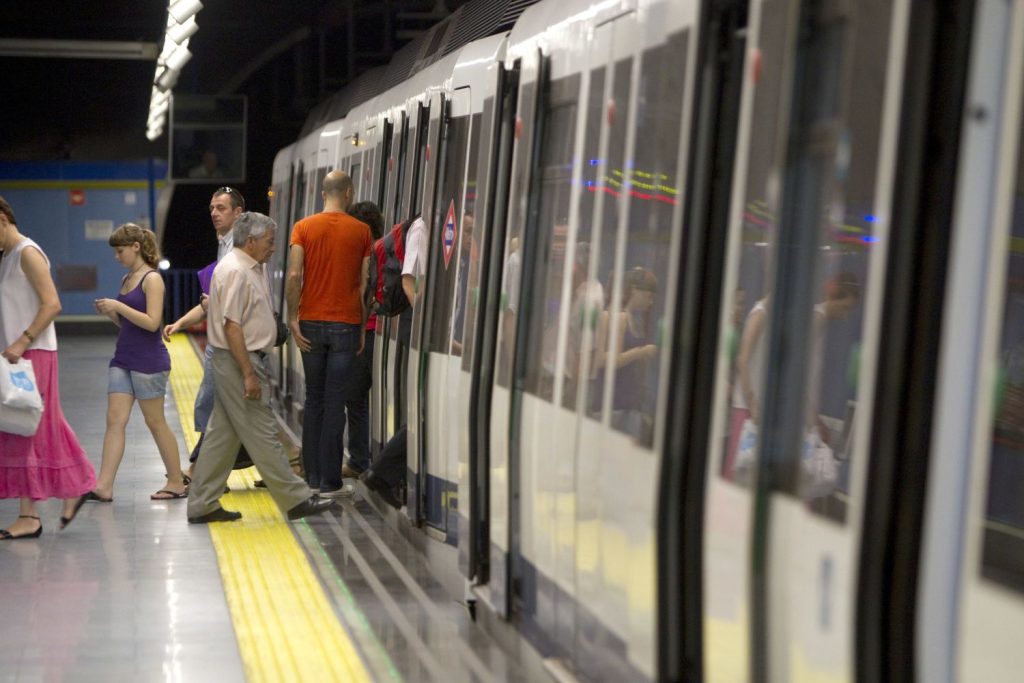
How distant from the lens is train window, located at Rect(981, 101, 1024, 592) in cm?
377

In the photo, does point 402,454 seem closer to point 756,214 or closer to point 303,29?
point 756,214

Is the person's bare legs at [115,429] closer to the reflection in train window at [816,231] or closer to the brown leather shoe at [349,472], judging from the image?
the brown leather shoe at [349,472]

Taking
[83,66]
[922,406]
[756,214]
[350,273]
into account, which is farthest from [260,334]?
[83,66]

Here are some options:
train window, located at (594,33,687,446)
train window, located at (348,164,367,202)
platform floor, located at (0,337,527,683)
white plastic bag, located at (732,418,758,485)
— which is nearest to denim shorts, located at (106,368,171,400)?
platform floor, located at (0,337,527,683)

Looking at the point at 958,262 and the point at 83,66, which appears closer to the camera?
the point at 958,262

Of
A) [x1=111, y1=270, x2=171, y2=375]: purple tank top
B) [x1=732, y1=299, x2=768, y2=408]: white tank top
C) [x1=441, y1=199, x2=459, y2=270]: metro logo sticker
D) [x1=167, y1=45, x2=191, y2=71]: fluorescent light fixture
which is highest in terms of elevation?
[x1=167, y1=45, x2=191, y2=71]: fluorescent light fixture

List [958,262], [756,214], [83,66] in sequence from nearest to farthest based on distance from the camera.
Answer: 1. [958,262]
2. [756,214]
3. [83,66]

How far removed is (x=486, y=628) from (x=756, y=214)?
321 cm

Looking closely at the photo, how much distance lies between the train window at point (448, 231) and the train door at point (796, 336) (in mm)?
3824

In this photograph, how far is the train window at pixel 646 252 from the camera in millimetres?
3924

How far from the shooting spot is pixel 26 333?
26.2 ft

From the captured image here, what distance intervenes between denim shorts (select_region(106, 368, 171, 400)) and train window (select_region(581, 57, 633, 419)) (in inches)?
206

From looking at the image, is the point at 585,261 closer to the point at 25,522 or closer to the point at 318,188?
the point at 25,522

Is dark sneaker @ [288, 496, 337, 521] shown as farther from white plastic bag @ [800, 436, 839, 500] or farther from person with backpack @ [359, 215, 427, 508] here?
white plastic bag @ [800, 436, 839, 500]
